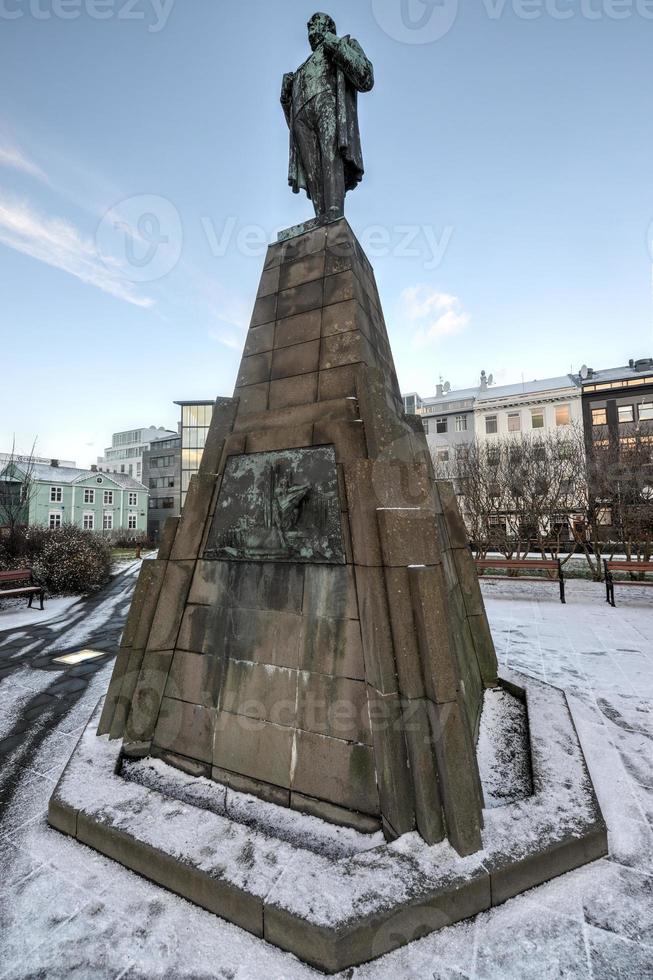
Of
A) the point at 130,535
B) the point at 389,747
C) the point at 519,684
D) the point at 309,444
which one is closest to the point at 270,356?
the point at 309,444

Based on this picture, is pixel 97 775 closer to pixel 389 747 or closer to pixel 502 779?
pixel 389 747

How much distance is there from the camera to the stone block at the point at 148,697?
4.14 meters

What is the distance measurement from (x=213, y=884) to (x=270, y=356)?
4729 millimetres

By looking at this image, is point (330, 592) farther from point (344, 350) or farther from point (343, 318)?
point (343, 318)

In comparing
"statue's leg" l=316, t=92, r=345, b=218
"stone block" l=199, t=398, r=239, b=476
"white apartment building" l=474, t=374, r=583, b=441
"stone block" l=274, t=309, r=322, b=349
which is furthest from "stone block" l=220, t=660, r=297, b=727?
"white apartment building" l=474, t=374, r=583, b=441

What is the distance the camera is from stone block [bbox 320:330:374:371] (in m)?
4.52

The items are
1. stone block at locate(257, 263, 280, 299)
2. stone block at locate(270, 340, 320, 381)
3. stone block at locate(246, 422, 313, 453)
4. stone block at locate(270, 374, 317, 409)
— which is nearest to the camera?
stone block at locate(246, 422, 313, 453)

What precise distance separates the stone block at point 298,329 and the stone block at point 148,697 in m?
3.62

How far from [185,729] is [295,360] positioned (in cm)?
392

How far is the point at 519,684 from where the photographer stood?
5.70 meters

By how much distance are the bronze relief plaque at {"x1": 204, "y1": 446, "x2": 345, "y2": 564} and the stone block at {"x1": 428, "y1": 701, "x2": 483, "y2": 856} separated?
1.41 metres

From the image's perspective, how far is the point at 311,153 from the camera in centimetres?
596

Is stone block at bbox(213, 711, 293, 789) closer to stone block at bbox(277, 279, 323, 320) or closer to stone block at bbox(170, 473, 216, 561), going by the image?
stone block at bbox(170, 473, 216, 561)

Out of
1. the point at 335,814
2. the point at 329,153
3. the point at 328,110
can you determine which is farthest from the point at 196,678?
A: the point at 328,110
